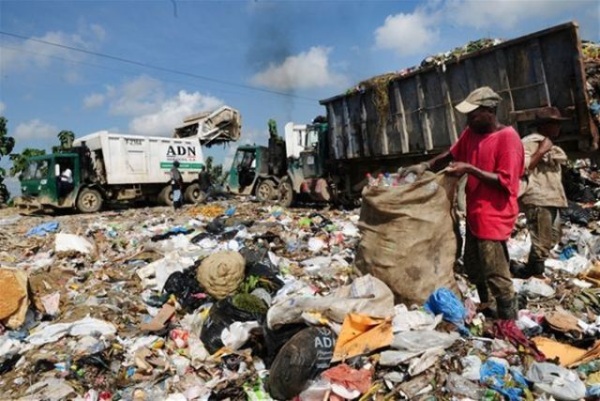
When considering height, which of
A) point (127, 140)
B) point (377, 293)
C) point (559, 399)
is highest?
point (127, 140)

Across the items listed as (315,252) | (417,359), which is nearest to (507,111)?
(315,252)

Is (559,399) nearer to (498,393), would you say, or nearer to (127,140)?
(498,393)

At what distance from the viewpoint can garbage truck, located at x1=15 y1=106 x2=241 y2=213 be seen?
1278 centimetres

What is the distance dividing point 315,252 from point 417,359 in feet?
10.7

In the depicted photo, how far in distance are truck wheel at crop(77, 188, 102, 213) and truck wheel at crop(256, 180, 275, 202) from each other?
482cm

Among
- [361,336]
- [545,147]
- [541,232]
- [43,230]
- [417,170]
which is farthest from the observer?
[43,230]

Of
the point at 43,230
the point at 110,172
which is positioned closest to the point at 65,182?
the point at 110,172

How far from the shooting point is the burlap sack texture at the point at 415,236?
2961 millimetres

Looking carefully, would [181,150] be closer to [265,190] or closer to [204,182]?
[204,182]

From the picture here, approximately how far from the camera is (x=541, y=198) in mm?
3988

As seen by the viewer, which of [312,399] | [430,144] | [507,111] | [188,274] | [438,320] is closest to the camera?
[312,399]

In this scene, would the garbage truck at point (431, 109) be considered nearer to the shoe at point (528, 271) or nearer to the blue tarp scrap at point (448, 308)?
the shoe at point (528, 271)

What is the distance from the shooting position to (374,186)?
10.3 feet

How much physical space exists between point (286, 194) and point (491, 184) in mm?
8863
